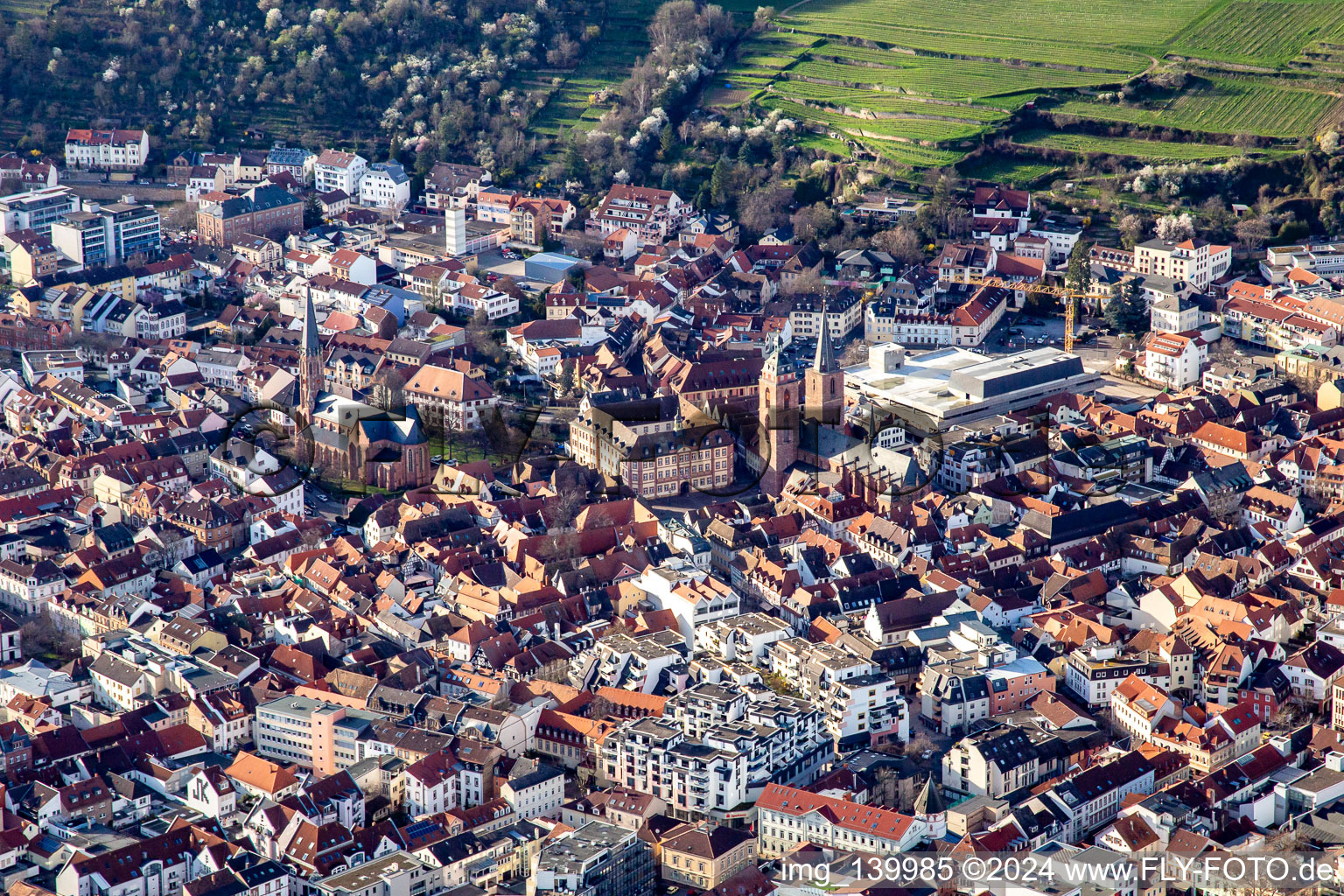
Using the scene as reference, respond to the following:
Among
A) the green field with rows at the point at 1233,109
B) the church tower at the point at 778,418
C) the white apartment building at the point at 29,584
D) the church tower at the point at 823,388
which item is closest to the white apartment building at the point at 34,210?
the white apartment building at the point at 29,584

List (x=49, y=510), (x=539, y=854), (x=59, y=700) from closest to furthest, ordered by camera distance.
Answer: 1. (x=539, y=854)
2. (x=59, y=700)
3. (x=49, y=510)

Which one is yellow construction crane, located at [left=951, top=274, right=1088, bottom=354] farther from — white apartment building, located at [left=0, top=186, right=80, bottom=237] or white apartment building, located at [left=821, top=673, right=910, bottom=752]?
white apartment building, located at [left=0, top=186, right=80, bottom=237]

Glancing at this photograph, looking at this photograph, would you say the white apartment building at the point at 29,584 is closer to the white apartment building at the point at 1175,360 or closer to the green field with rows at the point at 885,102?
the white apartment building at the point at 1175,360

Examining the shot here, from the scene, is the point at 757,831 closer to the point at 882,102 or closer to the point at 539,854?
the point at 539,854

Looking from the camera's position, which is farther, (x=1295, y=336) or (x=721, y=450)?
(x=1295, y=336)

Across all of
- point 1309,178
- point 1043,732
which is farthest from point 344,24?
point 1043,732

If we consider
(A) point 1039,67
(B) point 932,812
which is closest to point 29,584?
(B) point 932,812

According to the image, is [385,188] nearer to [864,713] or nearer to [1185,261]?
[1185,261]
